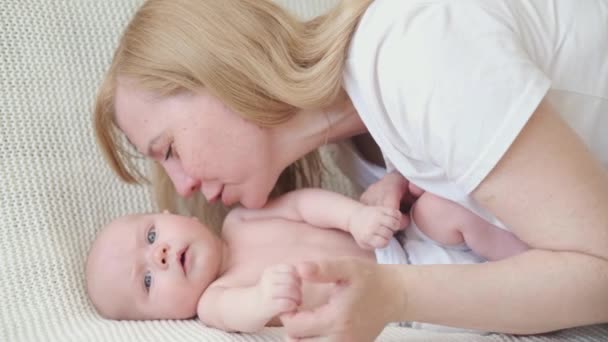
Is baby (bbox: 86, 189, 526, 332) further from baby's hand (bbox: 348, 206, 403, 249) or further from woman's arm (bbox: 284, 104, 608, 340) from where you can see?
woman's arm (bbox: 284, 104, 608, 340)

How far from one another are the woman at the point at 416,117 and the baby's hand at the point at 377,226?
0.21 feet

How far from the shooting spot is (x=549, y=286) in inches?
34.6

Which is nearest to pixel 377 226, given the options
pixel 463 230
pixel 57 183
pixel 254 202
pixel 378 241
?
pixel 378 241

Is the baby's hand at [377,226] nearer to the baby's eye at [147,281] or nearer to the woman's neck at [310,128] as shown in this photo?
the woman's neck at [310,128]

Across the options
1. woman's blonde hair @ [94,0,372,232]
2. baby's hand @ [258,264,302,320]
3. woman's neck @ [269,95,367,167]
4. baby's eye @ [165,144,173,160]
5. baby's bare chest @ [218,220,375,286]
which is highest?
woman's blonde hair @ [94,0,372,232]

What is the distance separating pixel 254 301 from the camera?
919 millimetres

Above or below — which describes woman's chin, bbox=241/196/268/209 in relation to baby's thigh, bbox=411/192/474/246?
below

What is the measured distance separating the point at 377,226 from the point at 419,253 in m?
0.10

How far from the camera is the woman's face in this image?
1.11 m

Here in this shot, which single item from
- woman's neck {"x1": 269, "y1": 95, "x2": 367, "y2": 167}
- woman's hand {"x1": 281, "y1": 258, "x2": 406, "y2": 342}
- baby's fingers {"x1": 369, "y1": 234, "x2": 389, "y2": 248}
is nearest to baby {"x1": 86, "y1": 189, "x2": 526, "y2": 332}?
baby's fingers {"x1": 369, "y1": 234, "x2": 389, "y2": 248}

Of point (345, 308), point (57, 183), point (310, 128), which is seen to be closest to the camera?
point (345, 308)

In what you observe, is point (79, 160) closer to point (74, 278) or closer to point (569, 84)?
point (74, 278)

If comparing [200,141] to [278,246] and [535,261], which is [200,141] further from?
[535,261]

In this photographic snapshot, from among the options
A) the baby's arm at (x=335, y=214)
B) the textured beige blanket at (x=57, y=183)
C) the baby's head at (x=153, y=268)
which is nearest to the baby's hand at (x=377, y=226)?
the baby's arm at (x=335, y=214)
